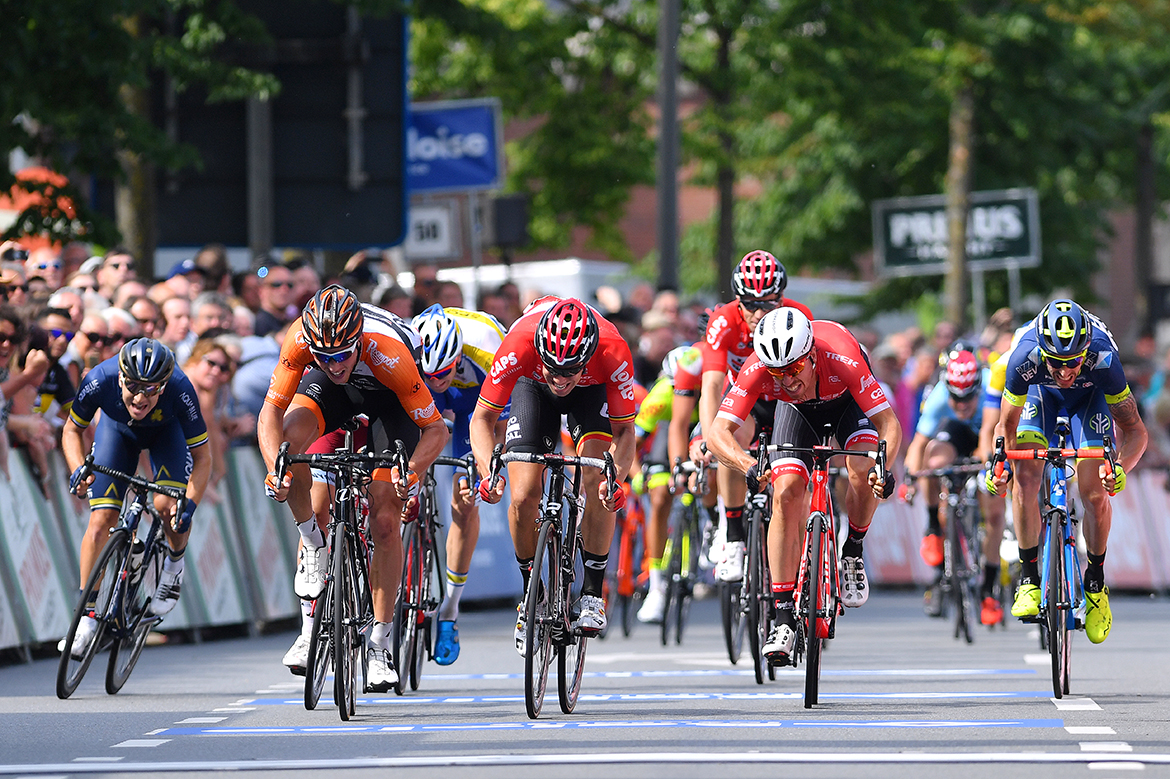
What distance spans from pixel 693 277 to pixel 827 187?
17.3ft

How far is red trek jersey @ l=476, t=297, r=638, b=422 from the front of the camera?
10.2 m

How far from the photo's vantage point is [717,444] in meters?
10.8

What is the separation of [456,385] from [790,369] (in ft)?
7.91

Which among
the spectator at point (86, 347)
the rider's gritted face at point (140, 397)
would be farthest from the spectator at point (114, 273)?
the rider's gritted face at point (140, 397)

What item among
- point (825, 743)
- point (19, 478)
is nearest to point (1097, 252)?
point (19, 478)

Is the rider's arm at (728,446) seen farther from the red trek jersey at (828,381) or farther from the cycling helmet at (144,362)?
the cycling helmet at (144,362)

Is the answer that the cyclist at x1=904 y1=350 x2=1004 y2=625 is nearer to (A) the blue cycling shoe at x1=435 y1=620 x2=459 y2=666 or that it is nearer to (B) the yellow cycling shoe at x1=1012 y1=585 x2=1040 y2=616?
(B) the yellow cycling shoe at x1=1012 y1=585 x2=1040 y2=616

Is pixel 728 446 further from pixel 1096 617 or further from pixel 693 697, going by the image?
pixel 1096 617

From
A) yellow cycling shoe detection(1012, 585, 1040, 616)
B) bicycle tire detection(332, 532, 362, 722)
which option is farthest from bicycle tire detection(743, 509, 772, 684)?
bicycle tire detection(332, 532, 362, 722)

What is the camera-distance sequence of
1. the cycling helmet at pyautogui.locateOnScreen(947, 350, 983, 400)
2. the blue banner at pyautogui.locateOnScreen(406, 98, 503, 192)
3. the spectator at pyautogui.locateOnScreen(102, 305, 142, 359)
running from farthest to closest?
the blue banner at pyautogui.locateOnScreen(406, 98, 503, 192) → the cycling helmet at pyautogui.locateOnScreen(947, 350, 983, 400) → the spectator at pyautogui.locateOnScreen(102, 305, 142, 359)

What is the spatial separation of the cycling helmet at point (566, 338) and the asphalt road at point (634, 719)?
5.41 feet

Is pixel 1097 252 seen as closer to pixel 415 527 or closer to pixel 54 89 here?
pixel 54 89

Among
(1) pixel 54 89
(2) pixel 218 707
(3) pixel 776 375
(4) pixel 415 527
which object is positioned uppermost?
(1) pixel 54 89

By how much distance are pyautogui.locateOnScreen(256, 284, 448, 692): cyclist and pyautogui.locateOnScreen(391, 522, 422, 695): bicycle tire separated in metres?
0.40
